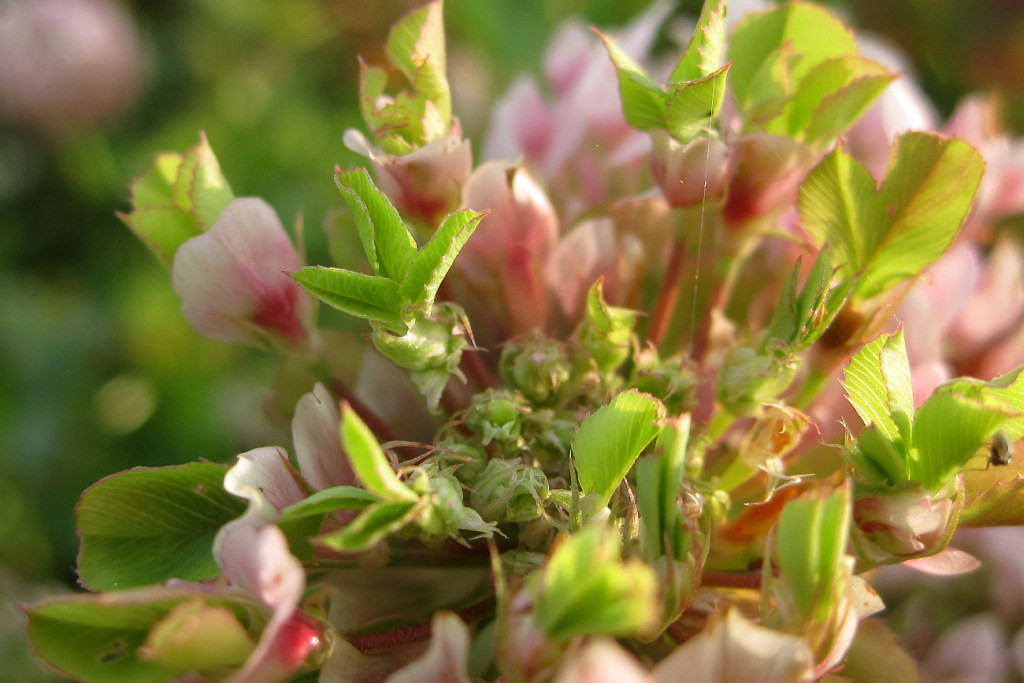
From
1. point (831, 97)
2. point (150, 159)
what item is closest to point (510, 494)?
point (831, 97)

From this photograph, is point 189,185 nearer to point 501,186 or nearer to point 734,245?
point 501,186

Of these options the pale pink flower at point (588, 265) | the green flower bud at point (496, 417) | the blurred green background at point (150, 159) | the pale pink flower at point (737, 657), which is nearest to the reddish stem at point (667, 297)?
the pale pink flower at point (588, 265)

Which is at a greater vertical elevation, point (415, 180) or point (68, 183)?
point (415, 180)

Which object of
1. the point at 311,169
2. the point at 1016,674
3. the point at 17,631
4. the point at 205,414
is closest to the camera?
the point at 1016,674

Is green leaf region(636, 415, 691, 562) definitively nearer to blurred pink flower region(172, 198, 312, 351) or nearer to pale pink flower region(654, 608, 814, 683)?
pale pink flower region(654, 608, 814, 683)

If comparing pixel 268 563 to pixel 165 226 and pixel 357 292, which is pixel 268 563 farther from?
pixel 165 226

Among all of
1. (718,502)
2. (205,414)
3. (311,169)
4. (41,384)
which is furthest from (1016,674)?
(41,384)

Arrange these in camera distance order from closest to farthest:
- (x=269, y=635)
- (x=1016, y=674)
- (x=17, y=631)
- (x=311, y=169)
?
(x=269, y=635), (x=1016, y=674), (x=17, y=631), (x=311, y=169)

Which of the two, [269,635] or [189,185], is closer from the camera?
[269,635]

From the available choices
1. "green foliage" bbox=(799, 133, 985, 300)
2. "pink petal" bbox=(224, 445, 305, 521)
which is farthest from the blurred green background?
"green foliage" bbox=(799, 133, 985, 300)
